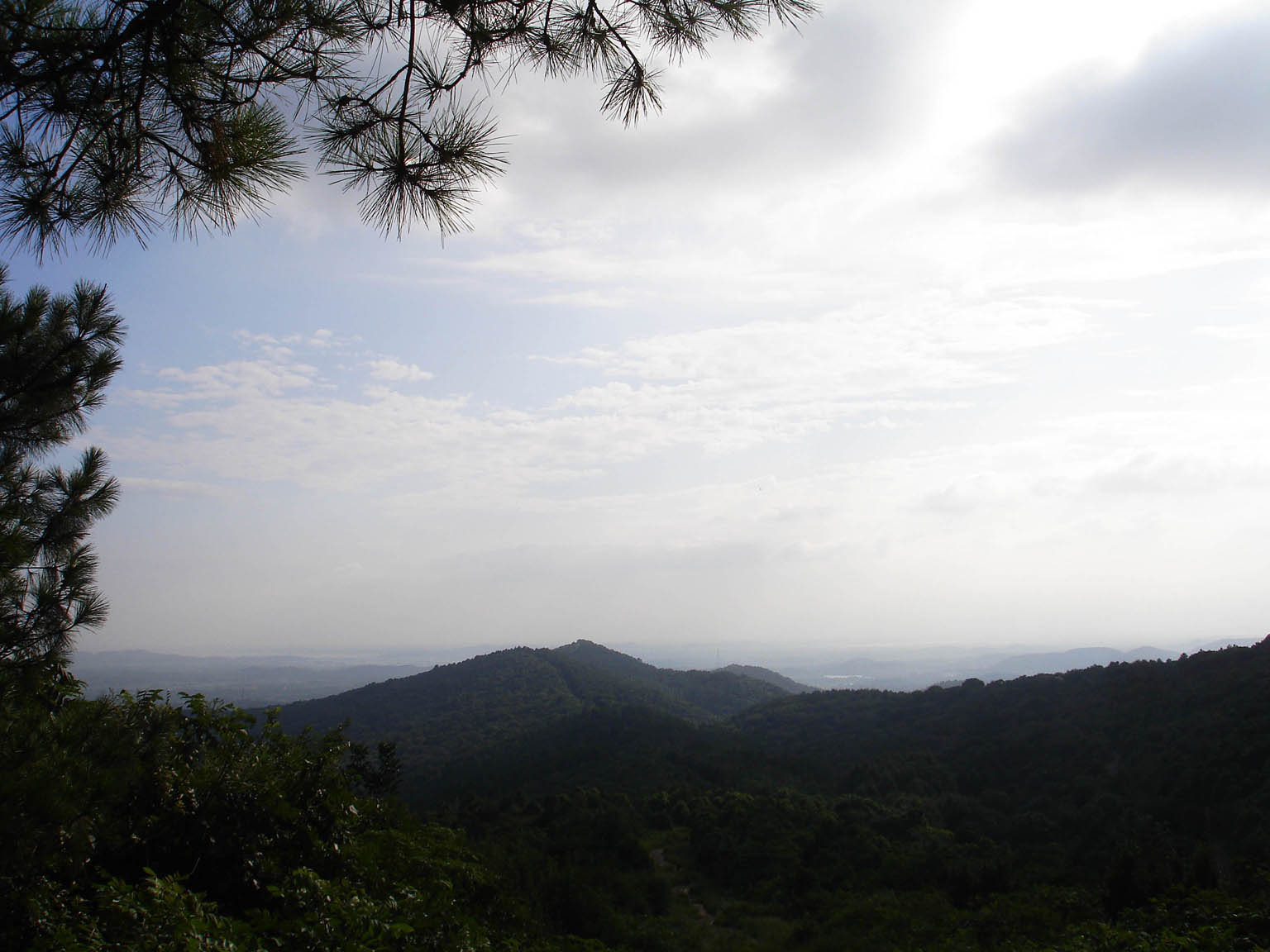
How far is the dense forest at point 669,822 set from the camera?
3.27 meters

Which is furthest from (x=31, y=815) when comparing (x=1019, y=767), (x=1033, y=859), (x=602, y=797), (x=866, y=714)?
(x=866, y=714)

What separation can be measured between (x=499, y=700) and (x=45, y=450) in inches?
2119

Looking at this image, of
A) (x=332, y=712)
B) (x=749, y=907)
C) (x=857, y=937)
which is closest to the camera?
Answer: (x=857, y=937)

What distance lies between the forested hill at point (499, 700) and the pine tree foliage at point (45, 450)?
125 feet

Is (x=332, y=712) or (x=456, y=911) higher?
(x=456, y=911)

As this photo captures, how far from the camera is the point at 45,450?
3.79 m

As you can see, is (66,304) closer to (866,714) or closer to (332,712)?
(866,714)

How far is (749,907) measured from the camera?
16.4 m

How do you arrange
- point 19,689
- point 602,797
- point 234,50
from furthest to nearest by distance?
point 602,797, point 19,689, point 234,50

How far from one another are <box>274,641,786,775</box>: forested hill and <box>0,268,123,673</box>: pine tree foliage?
3822 cm

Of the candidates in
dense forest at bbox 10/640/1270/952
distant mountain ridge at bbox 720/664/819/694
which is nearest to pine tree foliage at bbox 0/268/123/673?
dense forest at bbox 10/640/1270/952

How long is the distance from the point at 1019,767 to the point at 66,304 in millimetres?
29448

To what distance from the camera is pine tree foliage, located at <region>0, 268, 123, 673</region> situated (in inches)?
132

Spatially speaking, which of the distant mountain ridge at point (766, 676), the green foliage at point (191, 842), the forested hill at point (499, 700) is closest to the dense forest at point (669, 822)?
the green foliage at point (191, 842)
